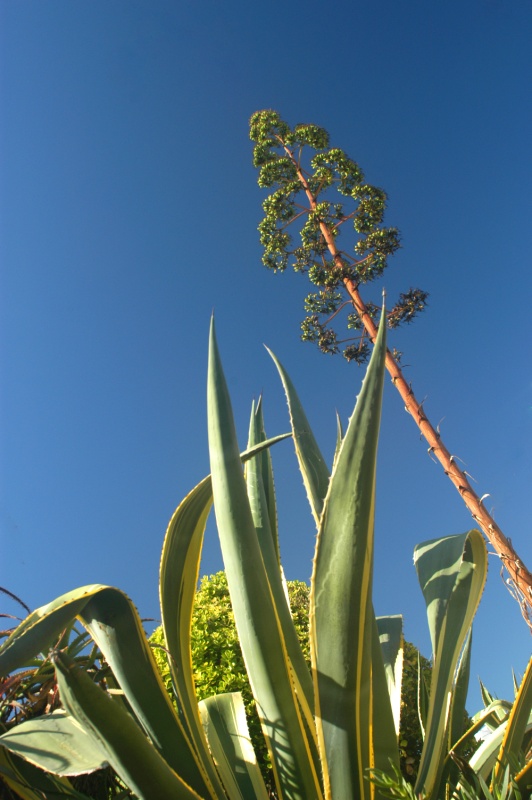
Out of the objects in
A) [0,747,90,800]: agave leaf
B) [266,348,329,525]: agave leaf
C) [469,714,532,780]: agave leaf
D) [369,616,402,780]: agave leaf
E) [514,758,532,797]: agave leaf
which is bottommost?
[469,714,532,780]: agave leaf

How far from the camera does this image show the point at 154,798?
100 centimetres

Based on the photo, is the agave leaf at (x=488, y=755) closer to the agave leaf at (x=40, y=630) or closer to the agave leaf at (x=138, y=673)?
the agave leaf at (x=138, y=673)

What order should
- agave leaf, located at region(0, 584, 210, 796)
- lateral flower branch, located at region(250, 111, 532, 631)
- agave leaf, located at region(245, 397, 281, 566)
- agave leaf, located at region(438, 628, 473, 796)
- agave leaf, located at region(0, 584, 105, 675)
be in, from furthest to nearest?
lateral flower branch, located at region(250, 111, 532, 631) → agave leaf, located at region(245, 397, 281, 566) → agave leaf, located at region(438, 628, 473, 796) → agave leaf, located at region(0, 584, 210, 796) → agave leaf, located at region(0, 584, 105, 675)

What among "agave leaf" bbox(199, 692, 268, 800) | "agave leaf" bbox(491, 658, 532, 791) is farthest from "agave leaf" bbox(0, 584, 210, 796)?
A: "agave leaf" bbox(491, 658, 532, 791)

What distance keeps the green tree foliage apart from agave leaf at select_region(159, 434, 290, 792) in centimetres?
119

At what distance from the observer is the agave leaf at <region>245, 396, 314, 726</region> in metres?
1.35

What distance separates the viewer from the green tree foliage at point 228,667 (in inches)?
102

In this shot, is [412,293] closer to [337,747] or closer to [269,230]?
[269,230]

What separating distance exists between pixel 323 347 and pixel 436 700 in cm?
853

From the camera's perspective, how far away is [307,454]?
5.16ft

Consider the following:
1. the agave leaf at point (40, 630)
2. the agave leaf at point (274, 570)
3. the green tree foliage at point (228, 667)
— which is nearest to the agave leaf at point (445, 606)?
the agave leaf at point (274, 570)

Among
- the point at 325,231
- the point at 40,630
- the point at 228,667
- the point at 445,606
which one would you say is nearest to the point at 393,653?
the point at 445,606

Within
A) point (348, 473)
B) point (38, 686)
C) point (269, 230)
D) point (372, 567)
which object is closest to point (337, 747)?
point (372, 567)

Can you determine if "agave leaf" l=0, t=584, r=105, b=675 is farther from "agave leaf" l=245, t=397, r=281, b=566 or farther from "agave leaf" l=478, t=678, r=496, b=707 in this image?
"agave leaf" l=478, t=678, r=496, b=707
